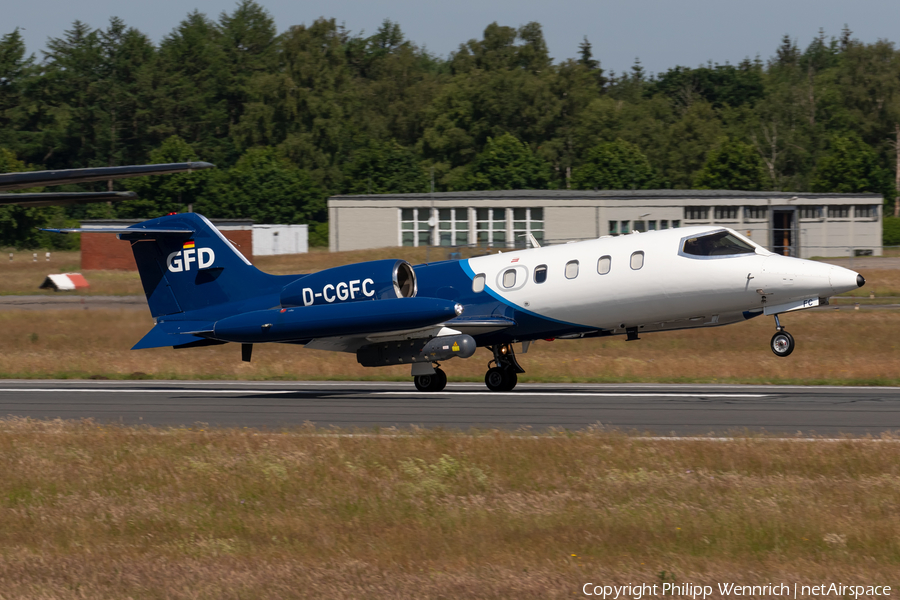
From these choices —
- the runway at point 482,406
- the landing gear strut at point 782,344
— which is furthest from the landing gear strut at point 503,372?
the landing gear strut at point 782,344

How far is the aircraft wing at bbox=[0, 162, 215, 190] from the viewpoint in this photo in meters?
14.4

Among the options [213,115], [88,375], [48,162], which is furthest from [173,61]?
[88,375]

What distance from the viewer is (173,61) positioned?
118750 mm

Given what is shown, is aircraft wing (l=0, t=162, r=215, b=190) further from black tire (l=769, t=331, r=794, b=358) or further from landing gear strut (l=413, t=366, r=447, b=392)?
black tire (l=769, t=331, r=794, b=358)

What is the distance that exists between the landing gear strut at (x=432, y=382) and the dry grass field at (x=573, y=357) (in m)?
3.08

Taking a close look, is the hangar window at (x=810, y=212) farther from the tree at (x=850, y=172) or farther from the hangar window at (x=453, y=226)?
the hangar window at (x=453, y=226)

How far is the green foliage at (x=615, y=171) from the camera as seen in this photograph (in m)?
90.2

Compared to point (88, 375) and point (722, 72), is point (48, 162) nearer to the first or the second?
point (722, 72)

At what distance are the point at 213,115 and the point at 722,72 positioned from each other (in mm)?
63118

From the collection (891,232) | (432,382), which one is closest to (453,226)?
(891,232)

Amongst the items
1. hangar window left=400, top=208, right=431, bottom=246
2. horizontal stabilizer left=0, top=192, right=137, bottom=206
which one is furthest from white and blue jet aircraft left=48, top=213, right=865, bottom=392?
hangar window left=400, top=208, right=431, bottom=246

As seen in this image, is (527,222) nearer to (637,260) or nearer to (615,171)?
(615,171)

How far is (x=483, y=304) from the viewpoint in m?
21.0

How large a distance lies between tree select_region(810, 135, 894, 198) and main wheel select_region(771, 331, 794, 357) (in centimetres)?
7859
